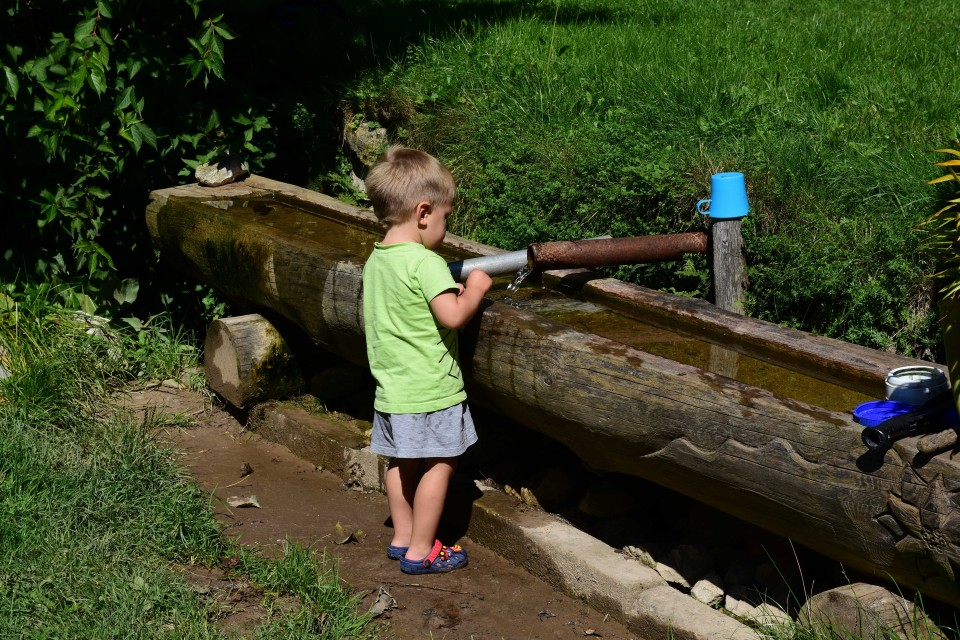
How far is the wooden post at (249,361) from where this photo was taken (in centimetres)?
474

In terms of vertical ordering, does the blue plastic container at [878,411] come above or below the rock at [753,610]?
above

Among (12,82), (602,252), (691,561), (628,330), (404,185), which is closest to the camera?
(404,185)

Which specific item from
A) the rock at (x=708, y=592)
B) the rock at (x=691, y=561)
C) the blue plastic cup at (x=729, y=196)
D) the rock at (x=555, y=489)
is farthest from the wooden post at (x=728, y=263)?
the rock at (x=708, y=592)

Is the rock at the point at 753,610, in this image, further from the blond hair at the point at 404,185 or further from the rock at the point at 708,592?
the blond hair at the point at 404,185

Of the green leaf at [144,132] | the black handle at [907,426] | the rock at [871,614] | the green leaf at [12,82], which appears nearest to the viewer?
the black handle at [907,426]

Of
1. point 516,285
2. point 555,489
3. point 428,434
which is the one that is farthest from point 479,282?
point 555,489

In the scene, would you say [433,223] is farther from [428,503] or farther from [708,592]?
[708,592]

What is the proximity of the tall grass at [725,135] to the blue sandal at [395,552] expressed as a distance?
1885 mm

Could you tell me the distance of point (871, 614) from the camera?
258 centimetres

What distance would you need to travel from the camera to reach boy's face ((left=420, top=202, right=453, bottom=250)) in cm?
328

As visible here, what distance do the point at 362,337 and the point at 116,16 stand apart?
2.28 meters

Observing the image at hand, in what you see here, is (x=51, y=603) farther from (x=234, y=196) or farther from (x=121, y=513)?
(x=234, y=196)

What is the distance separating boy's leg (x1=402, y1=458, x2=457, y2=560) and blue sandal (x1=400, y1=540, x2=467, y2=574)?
2 cm

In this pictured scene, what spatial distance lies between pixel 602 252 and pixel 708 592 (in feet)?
4.36
